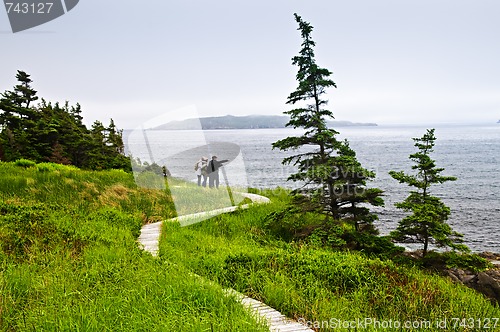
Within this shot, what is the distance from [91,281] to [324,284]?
3.88 meters

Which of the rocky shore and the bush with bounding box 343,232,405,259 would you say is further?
the rocky shore

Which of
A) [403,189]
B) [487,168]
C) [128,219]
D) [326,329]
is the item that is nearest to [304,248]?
[326,329]

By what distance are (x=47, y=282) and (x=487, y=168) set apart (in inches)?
2139

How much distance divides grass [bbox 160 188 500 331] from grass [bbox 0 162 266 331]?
2.71 feet

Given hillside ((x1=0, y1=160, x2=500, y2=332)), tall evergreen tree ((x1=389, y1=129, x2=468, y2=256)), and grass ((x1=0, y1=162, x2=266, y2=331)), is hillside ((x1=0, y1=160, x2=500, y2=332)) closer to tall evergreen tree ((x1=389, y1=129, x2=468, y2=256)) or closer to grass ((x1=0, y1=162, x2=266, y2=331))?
grass ((x1=0, y1=162, x2=266, y2=331))

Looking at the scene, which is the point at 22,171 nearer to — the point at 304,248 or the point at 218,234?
the point at 218,234

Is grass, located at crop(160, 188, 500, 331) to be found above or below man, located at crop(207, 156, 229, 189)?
below

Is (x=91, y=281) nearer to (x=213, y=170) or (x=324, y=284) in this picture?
(x=324, y=284)

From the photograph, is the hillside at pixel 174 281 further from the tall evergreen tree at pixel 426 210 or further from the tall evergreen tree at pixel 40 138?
the tall evergreen tree at pixel 40 138

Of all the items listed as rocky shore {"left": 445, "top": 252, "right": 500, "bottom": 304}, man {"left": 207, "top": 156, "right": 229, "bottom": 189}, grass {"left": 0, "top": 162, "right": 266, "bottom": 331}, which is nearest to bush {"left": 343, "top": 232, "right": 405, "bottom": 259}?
rocky shore {"left": 445, "top": 252, "right": 500, "bottom": 304}

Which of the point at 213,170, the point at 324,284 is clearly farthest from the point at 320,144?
the point at 213,170

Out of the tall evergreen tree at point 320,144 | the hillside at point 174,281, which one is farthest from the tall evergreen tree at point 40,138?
the tall evergreen tree at point 320,144

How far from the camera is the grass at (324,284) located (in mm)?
4926

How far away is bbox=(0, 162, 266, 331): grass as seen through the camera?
152 inches
